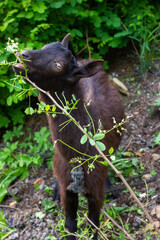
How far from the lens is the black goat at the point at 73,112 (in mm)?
2719

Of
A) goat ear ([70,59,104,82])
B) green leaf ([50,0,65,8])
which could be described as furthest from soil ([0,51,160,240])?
green leaf ([50,0,65,8])

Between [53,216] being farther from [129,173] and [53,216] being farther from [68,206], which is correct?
[129,173]

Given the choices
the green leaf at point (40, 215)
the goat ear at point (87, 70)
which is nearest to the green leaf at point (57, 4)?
the goat ear at point (87, 70)

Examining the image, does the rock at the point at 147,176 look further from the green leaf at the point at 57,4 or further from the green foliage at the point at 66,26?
the green leaf at the point at 57,4

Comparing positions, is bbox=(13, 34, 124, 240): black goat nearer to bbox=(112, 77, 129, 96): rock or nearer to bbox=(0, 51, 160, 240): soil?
bbox=(0, 51, 160, 240): soil

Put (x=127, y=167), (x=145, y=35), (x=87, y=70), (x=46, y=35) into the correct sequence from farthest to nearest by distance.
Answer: (x=145, y=35) → (x=46, y=35) → (x=127, y=167) → (x=87, y=70)

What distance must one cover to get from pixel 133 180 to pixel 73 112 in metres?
1.63

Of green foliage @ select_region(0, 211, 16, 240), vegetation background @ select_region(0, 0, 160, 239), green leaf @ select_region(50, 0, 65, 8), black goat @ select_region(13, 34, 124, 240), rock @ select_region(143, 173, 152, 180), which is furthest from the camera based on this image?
green leaf @ select_region(50, 0, 65, 8)

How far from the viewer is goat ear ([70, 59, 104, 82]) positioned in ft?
9.04

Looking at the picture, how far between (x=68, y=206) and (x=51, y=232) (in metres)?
0.62

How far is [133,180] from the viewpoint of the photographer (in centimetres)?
416

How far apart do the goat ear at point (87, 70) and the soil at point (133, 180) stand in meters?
1.48

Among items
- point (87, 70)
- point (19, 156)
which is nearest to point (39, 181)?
point (19, 156)

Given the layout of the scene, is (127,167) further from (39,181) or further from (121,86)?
(121,86)
